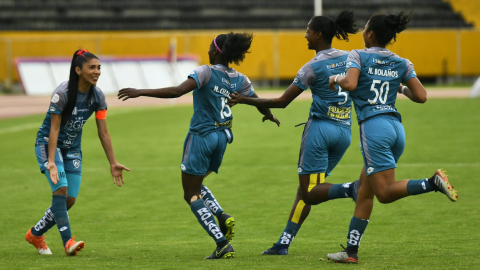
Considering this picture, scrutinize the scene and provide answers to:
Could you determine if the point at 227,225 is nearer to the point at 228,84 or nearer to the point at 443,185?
the point at 228,84

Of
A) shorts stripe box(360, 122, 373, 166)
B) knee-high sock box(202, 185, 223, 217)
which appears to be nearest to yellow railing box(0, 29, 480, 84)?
knee-high sock box(202, 185, 223, 217)

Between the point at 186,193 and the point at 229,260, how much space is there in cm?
77

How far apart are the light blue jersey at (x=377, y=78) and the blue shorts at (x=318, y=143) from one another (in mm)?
471

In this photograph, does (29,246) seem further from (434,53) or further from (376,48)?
(434,53)

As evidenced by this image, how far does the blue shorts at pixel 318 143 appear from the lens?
220 inches

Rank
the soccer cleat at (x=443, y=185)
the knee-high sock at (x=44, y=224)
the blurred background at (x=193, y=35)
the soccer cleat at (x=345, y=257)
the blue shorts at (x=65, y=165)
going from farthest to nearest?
the blurred background at (x=193, y=35) → the knee-high sock at (x=44, y=224) → the blue shorts at (x=65, y=165) → the soccer cleat at (x=345, y=257) → the soccer cleat at (x=443, y=185)

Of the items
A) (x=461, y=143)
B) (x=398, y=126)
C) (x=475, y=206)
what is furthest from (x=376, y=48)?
(x=461, y=143)

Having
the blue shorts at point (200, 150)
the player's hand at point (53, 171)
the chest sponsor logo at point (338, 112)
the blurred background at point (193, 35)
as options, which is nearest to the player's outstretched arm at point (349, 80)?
the chest sponsor logo at point (338, 112)

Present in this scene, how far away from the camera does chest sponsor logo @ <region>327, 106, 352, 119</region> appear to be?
5.62m

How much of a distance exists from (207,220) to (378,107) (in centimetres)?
172

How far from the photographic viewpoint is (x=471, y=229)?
661 centimetres

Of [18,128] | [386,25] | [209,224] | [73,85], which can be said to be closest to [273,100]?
[386,25]

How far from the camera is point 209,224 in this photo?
566 centimetres

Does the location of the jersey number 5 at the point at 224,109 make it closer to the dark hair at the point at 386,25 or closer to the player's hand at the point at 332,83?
the player's hand at the point at 332,83
